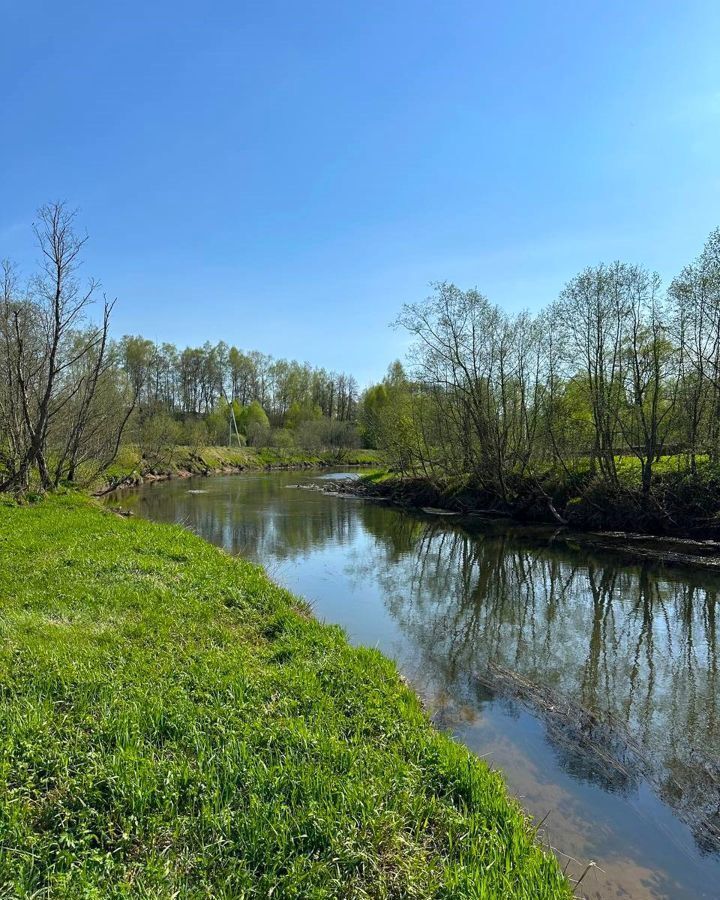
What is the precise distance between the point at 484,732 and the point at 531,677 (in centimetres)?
208

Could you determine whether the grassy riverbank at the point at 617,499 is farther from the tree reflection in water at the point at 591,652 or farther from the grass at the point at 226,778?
the grass at the point at 226,778

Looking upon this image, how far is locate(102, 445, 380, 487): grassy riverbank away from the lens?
42719mm

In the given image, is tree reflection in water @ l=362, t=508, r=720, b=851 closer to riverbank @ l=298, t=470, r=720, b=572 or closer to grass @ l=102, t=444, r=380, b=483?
riverbank @ l=298, t=470, r=720, b=572

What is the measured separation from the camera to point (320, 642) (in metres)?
7.27

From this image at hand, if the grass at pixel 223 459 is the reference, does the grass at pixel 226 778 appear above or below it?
below

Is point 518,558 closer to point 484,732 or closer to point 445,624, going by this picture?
point 445,624

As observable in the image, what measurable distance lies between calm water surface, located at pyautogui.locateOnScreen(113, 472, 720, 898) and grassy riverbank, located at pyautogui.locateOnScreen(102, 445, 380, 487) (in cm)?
2391

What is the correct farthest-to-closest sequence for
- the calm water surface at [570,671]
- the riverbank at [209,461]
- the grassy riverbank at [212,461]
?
the grassy riverbank at [212,461] < the riverbank at [209,461] < the calm water surface at [570,671]

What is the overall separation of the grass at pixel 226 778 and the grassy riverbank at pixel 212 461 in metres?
29.1

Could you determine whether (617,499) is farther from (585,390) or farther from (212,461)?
(212,461)

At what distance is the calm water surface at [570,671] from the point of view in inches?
201

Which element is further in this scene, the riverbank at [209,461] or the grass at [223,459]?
the grass at [223,459]

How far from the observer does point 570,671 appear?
883 centimetres

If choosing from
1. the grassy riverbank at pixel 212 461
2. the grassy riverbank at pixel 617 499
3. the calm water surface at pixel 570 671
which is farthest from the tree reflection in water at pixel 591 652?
the grassy riverbank at pixel 212 461
